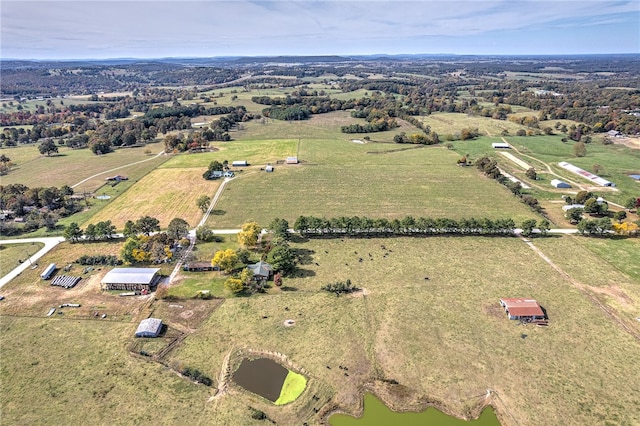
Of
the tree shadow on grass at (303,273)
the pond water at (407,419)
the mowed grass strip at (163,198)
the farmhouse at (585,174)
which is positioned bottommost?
the pond water at (407,419)

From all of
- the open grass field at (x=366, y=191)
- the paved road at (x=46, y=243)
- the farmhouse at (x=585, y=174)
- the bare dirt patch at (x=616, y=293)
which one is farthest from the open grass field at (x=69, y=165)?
the farmhouse at (x=585, y=174)

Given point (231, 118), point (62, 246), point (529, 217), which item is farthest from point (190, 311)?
point (231, 118)

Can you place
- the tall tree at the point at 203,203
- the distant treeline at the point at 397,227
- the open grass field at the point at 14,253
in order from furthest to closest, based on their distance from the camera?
the tall tree at the point at 203,203 → the distant treeline at the point at 397,227 → the open grass field at the point at 14,253

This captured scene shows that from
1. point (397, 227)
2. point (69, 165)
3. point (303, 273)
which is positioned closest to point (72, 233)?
point (303, 273)

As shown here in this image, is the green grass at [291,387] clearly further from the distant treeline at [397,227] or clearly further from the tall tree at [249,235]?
the distant treeline at [397,227]

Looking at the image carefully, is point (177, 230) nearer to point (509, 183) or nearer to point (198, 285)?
point (198, 285)
